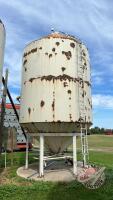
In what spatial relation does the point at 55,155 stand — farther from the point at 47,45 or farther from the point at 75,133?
the point at 47,45

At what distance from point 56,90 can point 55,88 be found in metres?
0.12

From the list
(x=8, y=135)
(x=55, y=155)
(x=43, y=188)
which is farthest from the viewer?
(x=8, y=135)

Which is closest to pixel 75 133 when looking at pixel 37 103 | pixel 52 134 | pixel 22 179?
pixel 52 134

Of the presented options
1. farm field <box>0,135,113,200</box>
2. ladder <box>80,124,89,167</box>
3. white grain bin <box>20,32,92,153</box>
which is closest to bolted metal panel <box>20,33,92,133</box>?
white grain bin <box>20,32,92,153</box>

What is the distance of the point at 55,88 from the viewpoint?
14.8 m

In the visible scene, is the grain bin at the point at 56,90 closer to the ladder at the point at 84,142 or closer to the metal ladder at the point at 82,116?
the metal ladder at the point at 82,116

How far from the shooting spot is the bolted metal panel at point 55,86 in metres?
14.7

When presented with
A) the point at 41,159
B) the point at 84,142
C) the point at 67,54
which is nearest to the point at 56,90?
the point at 67,54

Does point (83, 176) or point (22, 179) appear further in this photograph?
point (22, 179)

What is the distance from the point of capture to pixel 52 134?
49.3ft

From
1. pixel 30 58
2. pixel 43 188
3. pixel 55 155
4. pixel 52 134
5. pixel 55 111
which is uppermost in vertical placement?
pixel 30 58

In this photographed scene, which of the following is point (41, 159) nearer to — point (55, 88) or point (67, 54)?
point (55, 88)

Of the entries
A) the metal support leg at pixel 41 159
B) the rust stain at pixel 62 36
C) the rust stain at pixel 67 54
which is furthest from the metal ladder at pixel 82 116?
the metal support leg at pixel 41 159

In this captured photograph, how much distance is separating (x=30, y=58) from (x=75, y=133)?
4463mm
